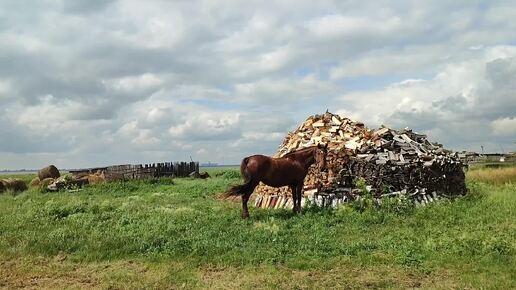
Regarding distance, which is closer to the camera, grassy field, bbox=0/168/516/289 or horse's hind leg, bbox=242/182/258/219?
grassy field, bbox=0/168/516/289

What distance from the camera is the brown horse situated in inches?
572

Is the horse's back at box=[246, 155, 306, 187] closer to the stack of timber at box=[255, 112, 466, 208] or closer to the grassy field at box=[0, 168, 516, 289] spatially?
the grassy field at box=[0, 168, 516, 289]

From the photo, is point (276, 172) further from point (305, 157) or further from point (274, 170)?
point (305, 157)

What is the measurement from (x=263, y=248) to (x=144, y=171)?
30.5m

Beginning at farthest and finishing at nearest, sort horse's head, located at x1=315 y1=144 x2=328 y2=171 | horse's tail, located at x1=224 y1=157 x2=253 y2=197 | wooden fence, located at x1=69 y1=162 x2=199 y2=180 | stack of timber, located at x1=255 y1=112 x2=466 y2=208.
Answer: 1. wooden fence, located at x1=69 y1=162 x2=199 y2=180
2. stack of timber, located at x1=255 y1=112 x2=466 y2=208
3. horse's head, located at x1=315 y1=144 x2=328 y2=171
4. horse's tail, located at x1=224 y1=157 x2=253 y2=197

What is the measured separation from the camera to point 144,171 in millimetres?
38875

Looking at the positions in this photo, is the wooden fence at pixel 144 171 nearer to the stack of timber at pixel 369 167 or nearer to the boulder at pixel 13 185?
the boulder at pixel 13 185

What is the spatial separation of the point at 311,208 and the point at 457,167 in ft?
26.8

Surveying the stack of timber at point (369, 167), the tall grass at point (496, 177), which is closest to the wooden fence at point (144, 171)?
the stack of timber at point (369, 167)

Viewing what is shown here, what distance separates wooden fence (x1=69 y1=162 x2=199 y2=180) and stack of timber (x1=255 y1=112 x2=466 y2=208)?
19189 mm

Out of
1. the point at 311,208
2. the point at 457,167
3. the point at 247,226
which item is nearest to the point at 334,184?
the point at 311,208

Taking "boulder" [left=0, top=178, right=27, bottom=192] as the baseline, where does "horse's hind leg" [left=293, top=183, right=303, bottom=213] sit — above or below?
below

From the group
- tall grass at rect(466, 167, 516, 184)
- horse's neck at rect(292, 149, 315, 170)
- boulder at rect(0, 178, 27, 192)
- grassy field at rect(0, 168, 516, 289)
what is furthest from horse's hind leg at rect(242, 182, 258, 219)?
boulder at rect(0, 178, 27, 192)

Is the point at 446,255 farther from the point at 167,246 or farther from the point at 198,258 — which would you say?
the point at 167,246
